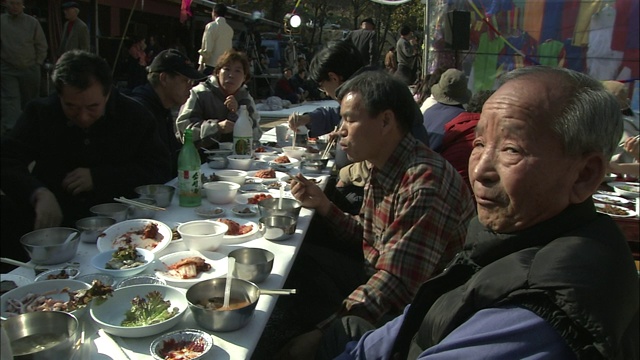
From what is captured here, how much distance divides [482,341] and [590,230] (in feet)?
1.29

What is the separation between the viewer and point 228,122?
15.1ft

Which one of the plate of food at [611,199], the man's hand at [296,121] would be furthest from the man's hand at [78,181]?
the plate of food at [611,199]

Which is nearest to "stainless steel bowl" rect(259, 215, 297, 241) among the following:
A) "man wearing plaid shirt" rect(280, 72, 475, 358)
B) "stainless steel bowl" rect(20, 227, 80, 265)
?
"man wearing plaid shirt" rect(280, 72, 475, 358)

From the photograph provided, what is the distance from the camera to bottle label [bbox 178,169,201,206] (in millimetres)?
2850

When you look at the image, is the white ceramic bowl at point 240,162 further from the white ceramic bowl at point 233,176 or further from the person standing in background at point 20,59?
the person standing in background at point 20,59

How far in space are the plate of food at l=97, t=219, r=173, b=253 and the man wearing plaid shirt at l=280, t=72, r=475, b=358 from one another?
770 millimetres

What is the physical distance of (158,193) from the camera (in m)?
2.77

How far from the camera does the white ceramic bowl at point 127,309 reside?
4.78ft

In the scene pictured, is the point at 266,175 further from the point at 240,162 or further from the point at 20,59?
the point at 20,59

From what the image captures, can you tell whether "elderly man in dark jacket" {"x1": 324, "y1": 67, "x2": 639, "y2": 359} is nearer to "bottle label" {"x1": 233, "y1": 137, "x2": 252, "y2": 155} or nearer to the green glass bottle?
the green glass bottle

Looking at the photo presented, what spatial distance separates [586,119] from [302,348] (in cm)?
140

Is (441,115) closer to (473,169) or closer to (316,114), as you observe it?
(316,114)

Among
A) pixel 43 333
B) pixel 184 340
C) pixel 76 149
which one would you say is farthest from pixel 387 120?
pixel 76 149

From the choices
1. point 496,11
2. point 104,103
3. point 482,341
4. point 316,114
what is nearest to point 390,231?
point 482,341
